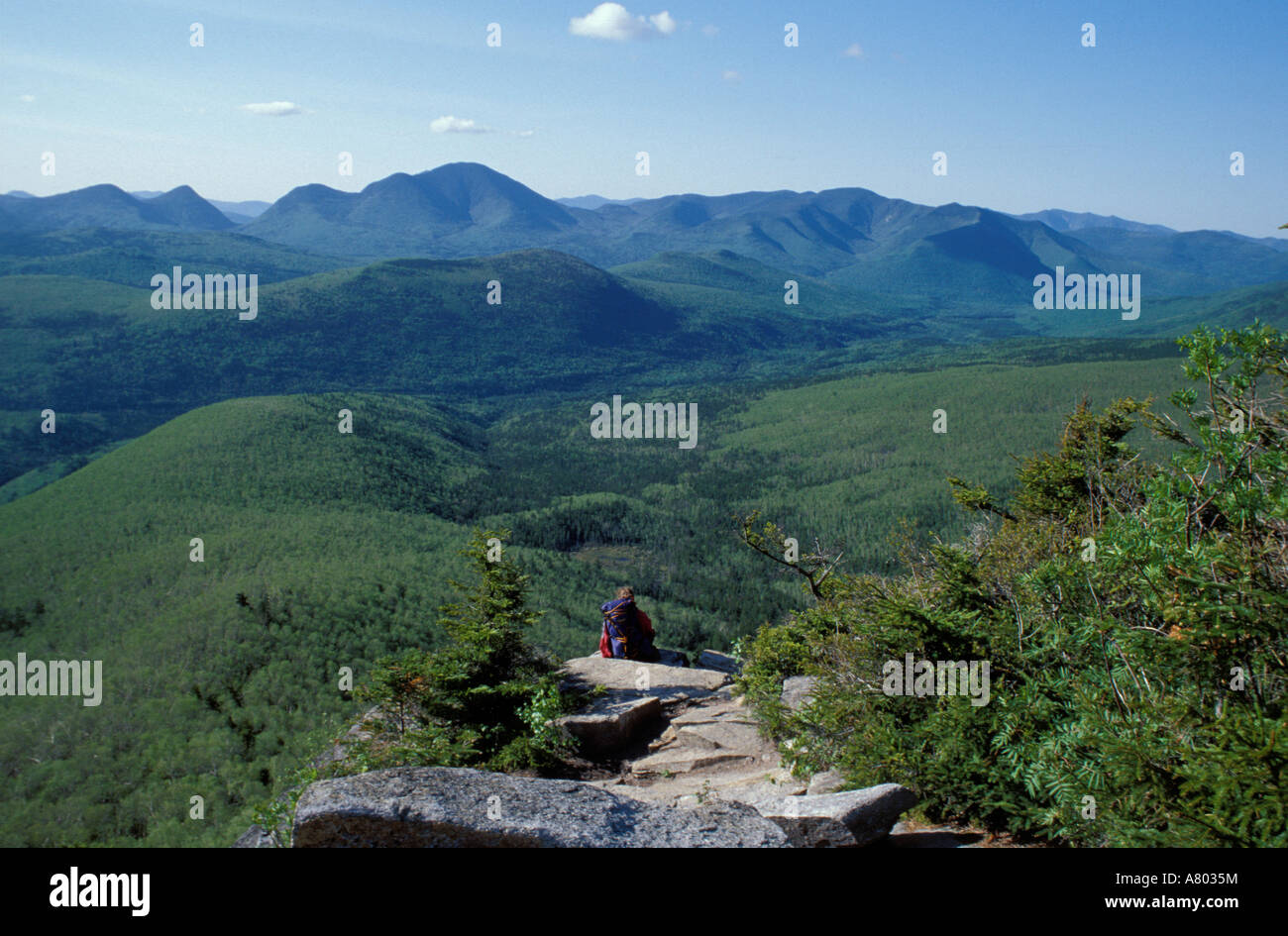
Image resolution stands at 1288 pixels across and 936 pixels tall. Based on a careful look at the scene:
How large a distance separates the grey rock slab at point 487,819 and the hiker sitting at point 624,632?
992 cm

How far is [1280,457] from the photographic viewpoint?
21.6ft

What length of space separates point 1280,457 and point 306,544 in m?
60.6

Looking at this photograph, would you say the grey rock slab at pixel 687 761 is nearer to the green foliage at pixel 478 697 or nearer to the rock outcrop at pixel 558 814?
the green foliage at pixel 478 697

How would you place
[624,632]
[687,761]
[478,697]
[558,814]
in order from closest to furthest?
[558,814] → [687,761] → [478,697] → [624,632]

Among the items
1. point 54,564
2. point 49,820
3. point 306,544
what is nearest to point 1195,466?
point 49,820

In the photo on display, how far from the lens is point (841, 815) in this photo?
7414 mm

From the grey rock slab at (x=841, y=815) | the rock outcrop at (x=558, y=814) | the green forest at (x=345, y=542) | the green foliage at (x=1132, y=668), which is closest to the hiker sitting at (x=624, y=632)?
the green forest at (x=345, y=542)

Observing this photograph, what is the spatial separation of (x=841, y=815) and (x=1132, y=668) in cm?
317

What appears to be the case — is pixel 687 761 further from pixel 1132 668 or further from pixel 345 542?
pixel 345 542

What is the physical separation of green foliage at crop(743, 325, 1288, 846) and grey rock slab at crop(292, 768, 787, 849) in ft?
8.80

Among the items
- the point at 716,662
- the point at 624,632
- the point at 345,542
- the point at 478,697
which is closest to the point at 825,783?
the point at 478,697

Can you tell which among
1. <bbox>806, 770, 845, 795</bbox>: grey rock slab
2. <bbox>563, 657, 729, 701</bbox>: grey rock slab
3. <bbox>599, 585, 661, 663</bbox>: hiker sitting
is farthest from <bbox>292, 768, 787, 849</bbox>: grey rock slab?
<bbox>599, 585, 661, 663</bbox>: hiker sitting

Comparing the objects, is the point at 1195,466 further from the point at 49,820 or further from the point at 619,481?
the point at 619,481

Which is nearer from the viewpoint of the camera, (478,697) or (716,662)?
(478,697)
